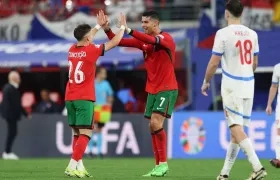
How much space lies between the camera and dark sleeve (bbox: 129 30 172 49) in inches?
566

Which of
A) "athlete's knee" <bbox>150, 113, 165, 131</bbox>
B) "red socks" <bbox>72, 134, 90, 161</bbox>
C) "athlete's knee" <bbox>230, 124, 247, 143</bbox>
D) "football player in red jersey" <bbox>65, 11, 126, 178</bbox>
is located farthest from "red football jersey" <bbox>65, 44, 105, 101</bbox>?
"athlete's knee" <bbox>230, 124, 247, 143</bbox>

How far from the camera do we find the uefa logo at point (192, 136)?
953 inches

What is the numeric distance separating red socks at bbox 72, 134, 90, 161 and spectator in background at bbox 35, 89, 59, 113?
1209cm

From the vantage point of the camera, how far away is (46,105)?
1067 inches

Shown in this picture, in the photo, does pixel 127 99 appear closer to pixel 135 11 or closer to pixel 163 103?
pixel 135 11

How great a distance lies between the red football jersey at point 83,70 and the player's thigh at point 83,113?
8cm

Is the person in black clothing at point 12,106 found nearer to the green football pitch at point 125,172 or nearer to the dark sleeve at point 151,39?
the green football pitch at point 125,172

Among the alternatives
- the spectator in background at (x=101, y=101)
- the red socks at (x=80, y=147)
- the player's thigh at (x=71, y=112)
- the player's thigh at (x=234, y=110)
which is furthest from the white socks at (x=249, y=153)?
the spectator in background at (x=101, y=101)

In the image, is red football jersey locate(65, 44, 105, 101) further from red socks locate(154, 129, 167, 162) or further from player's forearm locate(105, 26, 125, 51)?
red socks locate(154, 129, 167, 162)

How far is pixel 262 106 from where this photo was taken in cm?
2603

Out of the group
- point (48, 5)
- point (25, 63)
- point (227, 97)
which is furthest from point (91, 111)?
point (48, 5)

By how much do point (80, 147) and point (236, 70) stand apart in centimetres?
292

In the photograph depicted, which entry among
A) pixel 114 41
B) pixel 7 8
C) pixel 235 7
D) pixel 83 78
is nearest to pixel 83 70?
pixel 83 78

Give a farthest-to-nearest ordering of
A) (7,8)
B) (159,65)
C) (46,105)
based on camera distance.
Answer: (7,8)
(46,105)
(159,65)
